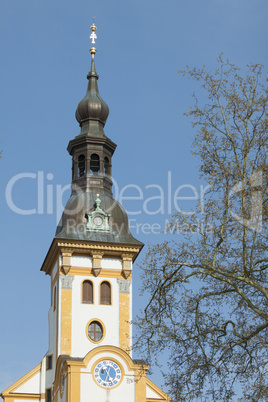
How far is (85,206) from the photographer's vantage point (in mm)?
44312

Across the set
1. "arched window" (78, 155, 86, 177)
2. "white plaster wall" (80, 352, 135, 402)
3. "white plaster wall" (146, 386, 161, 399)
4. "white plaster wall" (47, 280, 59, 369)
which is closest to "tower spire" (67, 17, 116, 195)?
"arched window" (78, 155, 86, 177)

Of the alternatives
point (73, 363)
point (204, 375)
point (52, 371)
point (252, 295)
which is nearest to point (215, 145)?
point (252, 295)

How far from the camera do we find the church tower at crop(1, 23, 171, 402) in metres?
40.2

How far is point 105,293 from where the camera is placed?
4284 cm

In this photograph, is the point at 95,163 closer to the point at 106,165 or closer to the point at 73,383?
the point at 106,165

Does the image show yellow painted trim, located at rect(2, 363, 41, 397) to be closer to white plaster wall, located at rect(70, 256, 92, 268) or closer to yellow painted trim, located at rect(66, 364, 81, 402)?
yellow painted trim, located at rect(66, 364, 81, 402)

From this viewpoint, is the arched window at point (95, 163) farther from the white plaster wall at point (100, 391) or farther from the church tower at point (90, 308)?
the white plaster wall at point (100, 391)

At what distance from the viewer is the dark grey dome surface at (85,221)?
43250mm

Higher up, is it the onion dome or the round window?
Result: the onion dome

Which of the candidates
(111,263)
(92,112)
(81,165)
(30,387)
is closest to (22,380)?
(30,387)

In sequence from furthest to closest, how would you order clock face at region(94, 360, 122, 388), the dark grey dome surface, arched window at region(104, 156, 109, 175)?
1. arched window at region(104, 156, 109, 175)
2. the dark grey dome surface
3. clock face at region(94, 360, 122, 388)

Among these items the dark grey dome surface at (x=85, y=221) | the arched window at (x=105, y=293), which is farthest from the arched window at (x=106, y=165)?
the arched window at (x=105, y=293)

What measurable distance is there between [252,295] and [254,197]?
2109 millimetres

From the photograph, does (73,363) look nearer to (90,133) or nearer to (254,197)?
(90,133)
